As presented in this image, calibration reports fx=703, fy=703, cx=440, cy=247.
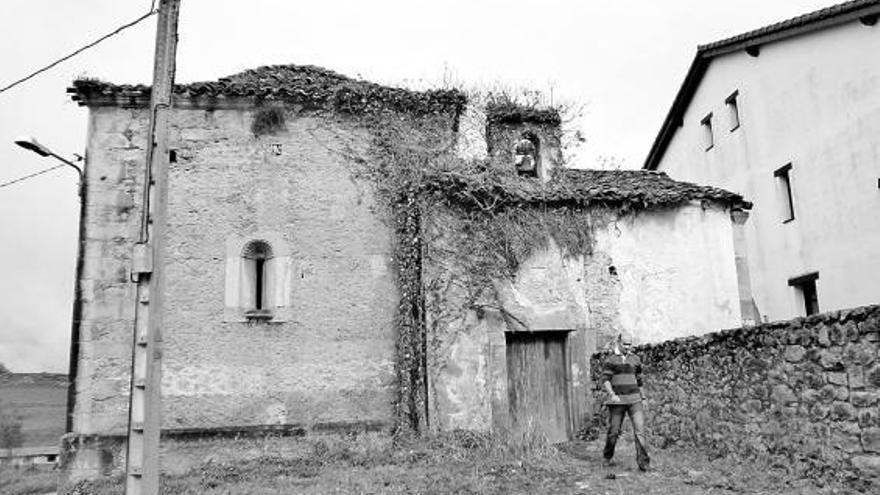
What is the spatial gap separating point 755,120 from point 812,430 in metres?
14.2

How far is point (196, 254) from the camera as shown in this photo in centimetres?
1098

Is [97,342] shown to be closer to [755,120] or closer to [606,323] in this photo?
[606,323]

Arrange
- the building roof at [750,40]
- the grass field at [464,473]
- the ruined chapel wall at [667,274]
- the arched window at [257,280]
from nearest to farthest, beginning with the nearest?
the grass field at [464,473]
the arched window at [257,280]
the ruined chapel wall at [667,274]
the building roof at [750,40]

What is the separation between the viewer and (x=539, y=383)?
11352mm

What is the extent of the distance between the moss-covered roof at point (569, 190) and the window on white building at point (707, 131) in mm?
10117

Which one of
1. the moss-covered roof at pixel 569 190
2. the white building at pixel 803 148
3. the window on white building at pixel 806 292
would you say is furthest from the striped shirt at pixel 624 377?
the window on white building at pixel 806 292

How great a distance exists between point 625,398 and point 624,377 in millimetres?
253

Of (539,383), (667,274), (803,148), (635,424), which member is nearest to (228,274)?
(539,383)

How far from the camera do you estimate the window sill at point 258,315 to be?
1091cm

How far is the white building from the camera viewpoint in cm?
1554

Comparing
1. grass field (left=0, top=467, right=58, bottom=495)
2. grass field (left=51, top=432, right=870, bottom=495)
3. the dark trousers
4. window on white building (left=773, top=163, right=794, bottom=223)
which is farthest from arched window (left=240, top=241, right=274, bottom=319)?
window on white building (left=773, top=163, right=794, bottom=223)

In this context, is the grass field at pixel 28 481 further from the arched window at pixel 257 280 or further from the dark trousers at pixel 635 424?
the dark trousers at pixel 635 424

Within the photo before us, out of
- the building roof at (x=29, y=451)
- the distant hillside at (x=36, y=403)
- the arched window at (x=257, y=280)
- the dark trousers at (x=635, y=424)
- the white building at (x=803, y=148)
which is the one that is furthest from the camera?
the distant hillside at (x=36, y=403)

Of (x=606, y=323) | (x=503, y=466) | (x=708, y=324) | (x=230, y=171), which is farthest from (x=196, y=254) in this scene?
(x=708, y=324)
